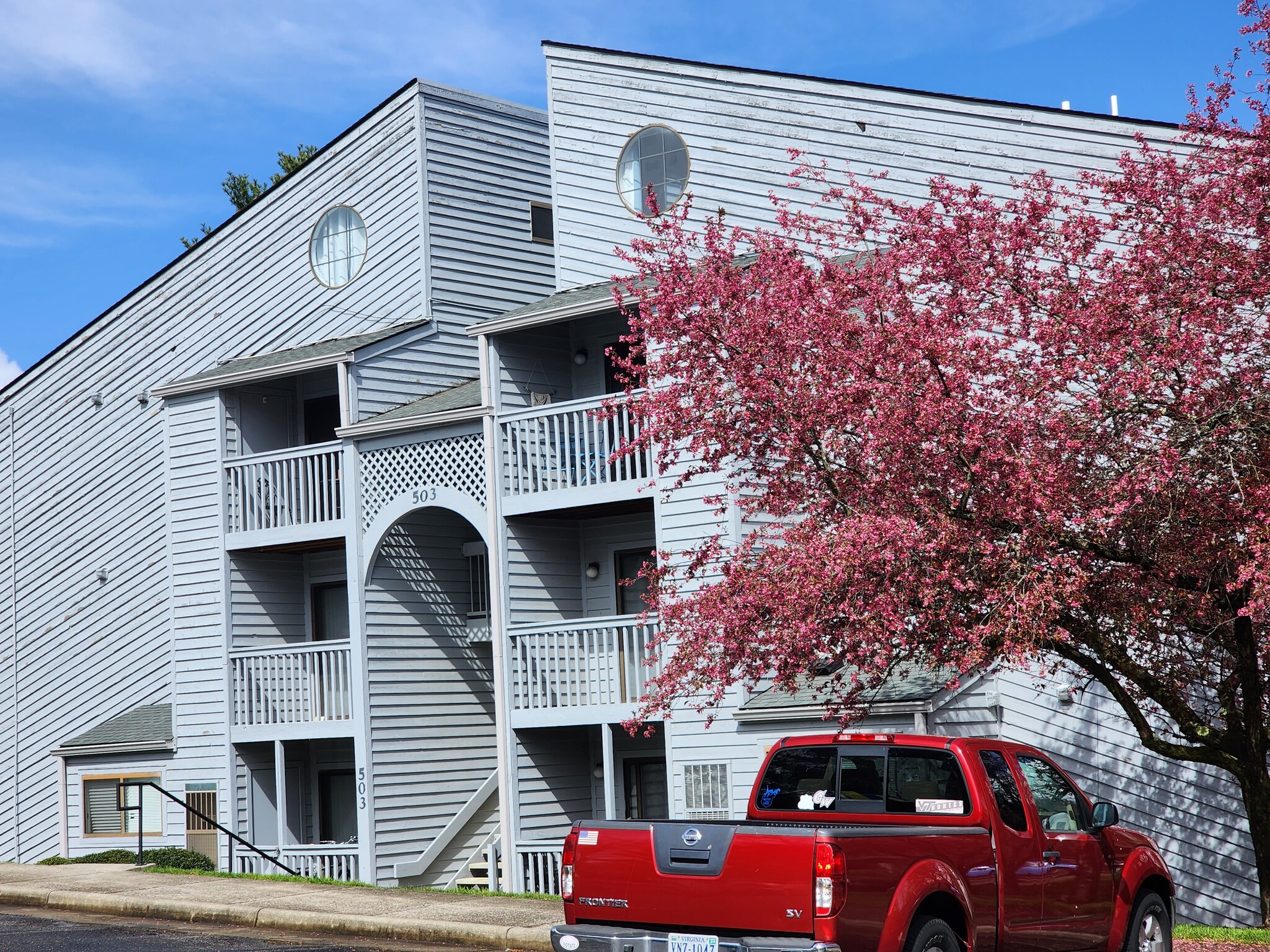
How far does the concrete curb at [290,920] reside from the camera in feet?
41.6

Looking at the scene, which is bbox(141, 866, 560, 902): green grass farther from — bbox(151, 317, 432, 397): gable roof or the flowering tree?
bbox(151, 317, 432, 397): gable roof

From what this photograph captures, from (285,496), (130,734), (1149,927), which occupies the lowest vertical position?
(1149,927)

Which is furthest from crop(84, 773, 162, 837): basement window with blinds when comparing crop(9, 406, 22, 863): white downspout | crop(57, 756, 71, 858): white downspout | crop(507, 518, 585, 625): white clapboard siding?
crop(507, 518, 585, 625): white clapboard siding

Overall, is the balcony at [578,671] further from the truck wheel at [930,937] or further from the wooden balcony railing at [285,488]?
the truck wheel at [930,937]

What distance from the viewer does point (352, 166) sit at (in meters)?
23.4

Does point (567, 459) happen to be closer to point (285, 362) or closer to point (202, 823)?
point (285, 362)

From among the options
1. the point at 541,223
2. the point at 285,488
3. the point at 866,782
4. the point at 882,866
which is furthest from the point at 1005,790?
the point at 541,223

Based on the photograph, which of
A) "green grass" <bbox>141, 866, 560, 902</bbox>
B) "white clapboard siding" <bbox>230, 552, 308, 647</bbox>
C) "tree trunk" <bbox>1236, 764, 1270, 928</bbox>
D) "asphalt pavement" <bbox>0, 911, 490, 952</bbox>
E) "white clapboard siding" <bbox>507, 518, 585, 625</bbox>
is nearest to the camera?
"tree trunk" <bbox>1236, 764, 1270, 928</bbox>

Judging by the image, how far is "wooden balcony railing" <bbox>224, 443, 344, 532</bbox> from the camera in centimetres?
2142

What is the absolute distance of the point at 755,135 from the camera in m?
19.7

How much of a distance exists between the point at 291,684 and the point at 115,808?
4.01 metres

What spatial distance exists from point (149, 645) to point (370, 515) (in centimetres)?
573

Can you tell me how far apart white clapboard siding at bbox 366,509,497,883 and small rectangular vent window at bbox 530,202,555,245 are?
4981 millimetres

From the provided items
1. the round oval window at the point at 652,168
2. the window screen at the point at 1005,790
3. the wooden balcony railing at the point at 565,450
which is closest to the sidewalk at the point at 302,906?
the window screen at the point at 1005,790
